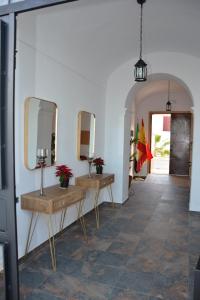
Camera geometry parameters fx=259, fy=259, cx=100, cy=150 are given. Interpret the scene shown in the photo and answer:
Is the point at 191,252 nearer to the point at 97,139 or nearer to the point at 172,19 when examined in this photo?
the point at 97,139

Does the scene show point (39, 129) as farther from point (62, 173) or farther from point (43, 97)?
point (62, 173)

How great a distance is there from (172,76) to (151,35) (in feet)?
3.82

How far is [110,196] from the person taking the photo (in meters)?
5.24

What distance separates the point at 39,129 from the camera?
3045 millimetres

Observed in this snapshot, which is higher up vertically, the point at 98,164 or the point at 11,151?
the point at 11,151

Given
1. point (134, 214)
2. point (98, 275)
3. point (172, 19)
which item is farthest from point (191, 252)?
point (172, 19)

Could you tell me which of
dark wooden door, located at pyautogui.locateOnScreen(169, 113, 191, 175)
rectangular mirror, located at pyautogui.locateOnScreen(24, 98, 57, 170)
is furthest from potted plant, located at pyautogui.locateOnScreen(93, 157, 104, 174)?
dark wooden door, located at pyautogui.locateOnScreen(169, 113, 191, 175)

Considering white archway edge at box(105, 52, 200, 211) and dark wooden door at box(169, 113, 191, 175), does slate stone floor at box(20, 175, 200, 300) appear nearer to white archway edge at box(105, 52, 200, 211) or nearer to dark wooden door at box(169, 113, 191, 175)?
white archway edge at box(105, 52, 200, 211)

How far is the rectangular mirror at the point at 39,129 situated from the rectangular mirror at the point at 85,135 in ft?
2.52

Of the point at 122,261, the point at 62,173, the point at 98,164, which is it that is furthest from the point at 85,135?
the point at 122,261

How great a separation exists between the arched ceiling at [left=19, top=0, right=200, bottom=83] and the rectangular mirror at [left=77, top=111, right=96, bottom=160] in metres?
0.70

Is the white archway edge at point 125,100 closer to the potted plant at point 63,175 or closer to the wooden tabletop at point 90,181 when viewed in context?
the wooden tabletop at point 90,181

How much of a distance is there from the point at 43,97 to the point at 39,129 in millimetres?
393

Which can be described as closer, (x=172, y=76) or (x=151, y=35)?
(x=151, y=35)
